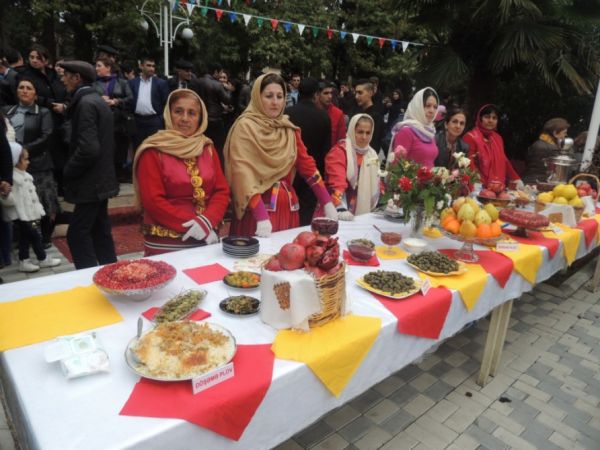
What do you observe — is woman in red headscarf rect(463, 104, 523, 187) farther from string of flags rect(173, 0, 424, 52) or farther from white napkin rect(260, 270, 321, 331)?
string of flags rect(173, 0, 424, 52)

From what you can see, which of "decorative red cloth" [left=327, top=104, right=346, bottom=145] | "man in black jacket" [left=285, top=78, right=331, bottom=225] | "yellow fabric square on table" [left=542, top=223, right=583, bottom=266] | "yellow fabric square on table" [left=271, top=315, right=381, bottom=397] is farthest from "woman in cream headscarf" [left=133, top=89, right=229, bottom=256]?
"decorative red cloth" [left=327, top=104, right=346, bottom=145]

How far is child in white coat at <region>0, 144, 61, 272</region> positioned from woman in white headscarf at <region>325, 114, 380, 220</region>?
2.53 meters

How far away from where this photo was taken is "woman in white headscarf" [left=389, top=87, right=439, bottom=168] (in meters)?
3.40

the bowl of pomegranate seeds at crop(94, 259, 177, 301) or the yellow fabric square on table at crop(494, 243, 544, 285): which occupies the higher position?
the bowl of pomegranate seeds at crop(94, 259, 177, 301)

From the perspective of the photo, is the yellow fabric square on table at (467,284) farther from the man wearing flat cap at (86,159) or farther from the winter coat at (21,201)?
the winter coat at (21,201)

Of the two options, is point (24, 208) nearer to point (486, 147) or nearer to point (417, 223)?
point (417, 223)

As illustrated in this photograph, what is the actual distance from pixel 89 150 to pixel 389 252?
82.2 inches

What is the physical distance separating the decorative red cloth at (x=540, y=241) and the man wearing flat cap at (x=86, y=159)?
2841 millimetres

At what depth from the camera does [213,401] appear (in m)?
1.14

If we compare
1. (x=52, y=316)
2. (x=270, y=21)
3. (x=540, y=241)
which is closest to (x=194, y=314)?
(x=52, y=316)

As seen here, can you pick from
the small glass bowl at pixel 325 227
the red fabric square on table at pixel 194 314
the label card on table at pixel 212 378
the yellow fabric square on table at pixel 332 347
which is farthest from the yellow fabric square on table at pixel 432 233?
the label card on table at pixel 212 378

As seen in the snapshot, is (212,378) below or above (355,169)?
below

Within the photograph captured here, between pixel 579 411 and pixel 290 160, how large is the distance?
7.63ft

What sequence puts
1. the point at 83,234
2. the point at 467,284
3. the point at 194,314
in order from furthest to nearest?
the point at 83,234 → the point at 467,284 → the point at 194,314
